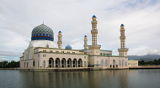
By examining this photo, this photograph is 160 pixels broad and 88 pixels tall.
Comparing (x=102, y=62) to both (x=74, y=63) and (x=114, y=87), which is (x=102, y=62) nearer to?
(x=74, y=63)

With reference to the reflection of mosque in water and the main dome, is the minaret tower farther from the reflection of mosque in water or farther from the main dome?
the reflection of mosque in water

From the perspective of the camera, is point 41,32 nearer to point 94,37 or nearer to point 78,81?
point 94,37

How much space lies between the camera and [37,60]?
65125 mm

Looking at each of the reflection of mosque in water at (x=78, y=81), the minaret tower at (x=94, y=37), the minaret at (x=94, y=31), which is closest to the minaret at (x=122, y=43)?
the minaret tower at (x=94, y=37)

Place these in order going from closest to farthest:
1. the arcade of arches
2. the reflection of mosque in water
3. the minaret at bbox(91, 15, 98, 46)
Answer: the reflection of mosque in water < the arcade of arches < the minaret at bbox(91, 15, 98, 46)

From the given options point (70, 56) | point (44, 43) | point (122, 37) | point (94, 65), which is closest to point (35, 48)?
point (44, 43)

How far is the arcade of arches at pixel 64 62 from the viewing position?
224 feet

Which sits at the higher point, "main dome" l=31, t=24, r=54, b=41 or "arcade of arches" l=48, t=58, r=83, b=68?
"main dome" l=31, t=24, r=54, b=41

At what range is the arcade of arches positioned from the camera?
68.2m

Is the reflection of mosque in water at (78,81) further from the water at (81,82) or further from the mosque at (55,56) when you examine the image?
the mosque at (55,56)

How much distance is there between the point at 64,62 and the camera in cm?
7206

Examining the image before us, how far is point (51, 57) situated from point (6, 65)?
160ft

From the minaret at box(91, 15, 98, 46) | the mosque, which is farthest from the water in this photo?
the minaret at box(91, 15, 98, 46)

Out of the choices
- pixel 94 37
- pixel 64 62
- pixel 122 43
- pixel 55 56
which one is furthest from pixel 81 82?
pixel 122 43
